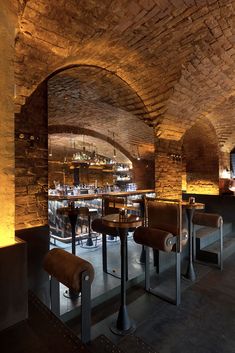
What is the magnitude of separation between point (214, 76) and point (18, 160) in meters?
3.46

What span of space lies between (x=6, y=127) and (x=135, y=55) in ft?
8.32

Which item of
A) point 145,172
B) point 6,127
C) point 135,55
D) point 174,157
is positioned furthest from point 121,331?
point 145,172

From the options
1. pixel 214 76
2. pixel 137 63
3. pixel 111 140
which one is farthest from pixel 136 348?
pixel 111 140

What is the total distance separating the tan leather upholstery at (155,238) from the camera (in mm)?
2482

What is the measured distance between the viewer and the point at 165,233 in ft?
8.27

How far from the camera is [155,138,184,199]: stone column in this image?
4.93 meters

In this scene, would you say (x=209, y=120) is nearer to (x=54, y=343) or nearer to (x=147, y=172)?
(x=147, y=172)

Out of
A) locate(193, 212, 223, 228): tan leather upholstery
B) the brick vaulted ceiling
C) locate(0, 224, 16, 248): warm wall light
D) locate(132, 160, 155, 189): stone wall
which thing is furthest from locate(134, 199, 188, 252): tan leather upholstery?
locate(132, 160, 155, 189): stone wall

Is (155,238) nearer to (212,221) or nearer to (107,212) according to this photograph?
(107,212)

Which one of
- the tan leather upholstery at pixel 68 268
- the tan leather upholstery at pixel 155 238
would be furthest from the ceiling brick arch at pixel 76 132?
the tan leather upholstery at pixel 68 268

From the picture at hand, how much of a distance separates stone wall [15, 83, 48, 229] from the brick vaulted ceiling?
0.33 meters

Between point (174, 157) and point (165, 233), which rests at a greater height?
point (174, 157)

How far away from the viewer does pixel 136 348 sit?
196 cm

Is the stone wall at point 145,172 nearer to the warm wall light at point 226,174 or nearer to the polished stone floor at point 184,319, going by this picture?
the warm wall light at point 226,174
